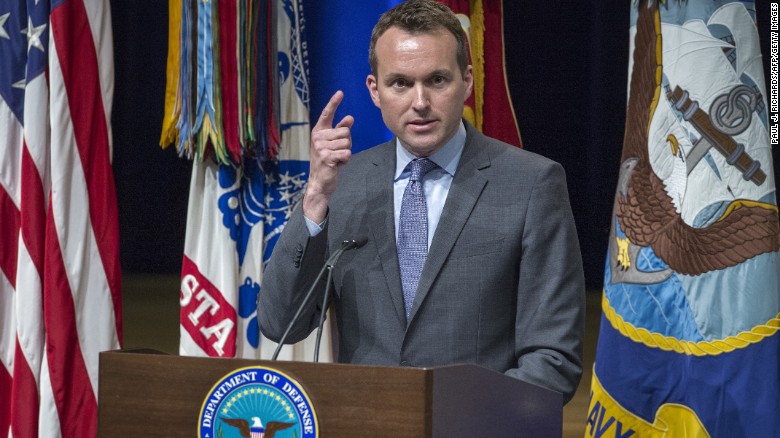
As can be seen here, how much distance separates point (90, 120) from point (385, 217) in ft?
4.74

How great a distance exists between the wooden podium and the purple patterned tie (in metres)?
0.36

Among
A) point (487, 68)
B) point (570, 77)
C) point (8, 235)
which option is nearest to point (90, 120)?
point (8, 235)

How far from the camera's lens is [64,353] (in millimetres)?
2955

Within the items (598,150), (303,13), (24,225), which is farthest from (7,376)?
(598,150)

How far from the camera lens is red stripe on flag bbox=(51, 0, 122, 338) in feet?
9.70

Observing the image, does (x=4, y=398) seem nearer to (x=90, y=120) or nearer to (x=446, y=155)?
(x=90, y=120)

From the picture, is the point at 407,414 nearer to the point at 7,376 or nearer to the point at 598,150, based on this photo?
the point at 7,376

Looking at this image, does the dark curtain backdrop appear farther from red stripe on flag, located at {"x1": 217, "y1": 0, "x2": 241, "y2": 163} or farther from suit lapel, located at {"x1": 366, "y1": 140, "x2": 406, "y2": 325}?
suit lapel, located at {"x1": 366, "y1": 140, "x2": 406, "y2": 325}

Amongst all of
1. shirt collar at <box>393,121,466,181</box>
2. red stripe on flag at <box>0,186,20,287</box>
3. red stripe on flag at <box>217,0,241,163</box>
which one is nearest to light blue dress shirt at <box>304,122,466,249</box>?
shirt collar at <box>393,121,466,181</box>

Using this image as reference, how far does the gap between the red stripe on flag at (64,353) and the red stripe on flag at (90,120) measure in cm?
13

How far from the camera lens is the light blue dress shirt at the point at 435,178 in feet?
→ 6.25

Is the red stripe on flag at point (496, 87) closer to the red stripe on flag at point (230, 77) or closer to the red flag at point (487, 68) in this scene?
the red flag at point (487, 68)

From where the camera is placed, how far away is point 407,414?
4.27 ft

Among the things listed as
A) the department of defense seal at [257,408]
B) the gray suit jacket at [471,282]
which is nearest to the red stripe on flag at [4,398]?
the gray suit jacket at [471,282]
